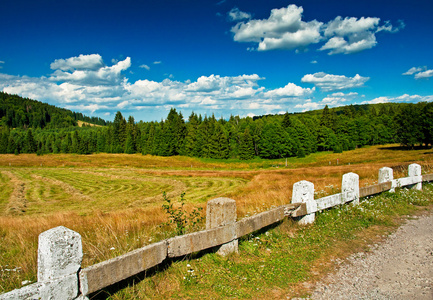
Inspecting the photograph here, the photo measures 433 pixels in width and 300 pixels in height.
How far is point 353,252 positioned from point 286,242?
1.33 meters

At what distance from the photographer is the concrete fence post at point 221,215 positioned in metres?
4.55

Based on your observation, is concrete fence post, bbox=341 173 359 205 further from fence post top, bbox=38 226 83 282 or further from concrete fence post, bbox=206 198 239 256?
fence post top, bbox=38 226 83 282

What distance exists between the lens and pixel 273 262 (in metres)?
4.74

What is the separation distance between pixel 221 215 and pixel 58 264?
252 centimetres

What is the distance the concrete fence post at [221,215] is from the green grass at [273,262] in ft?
0.57

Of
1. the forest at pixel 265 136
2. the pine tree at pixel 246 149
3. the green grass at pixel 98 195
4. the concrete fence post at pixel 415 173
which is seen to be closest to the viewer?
the concrete fence post at pixel 415 173

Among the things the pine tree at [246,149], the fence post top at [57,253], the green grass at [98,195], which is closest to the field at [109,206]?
the green grass at [98,195]

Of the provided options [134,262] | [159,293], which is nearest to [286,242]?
→ [159,293]

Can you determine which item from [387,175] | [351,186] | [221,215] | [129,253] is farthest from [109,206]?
[129,253]

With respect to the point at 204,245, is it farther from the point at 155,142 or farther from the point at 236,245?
the point at 155,142

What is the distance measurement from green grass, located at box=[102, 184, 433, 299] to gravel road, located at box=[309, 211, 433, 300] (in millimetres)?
282

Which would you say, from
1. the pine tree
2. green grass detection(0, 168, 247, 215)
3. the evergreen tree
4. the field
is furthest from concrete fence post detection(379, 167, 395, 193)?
the evergreen tree

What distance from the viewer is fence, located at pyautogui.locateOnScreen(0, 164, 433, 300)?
2.64 m

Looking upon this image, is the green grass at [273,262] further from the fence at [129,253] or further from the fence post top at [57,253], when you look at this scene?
the fence post top at [57,253]
